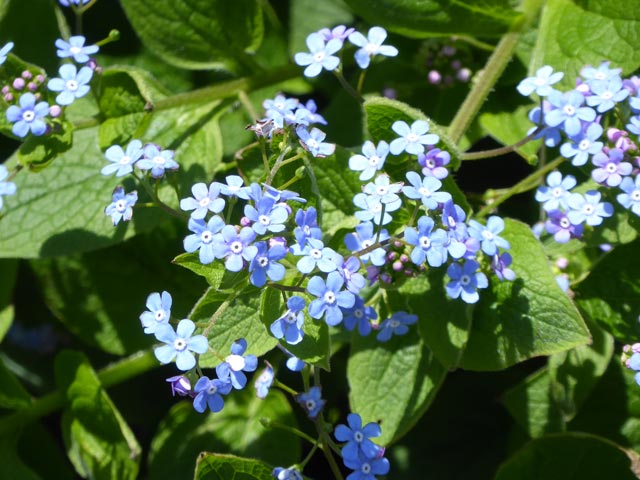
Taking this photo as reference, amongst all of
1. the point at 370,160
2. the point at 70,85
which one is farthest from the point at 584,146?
the point at 70,85

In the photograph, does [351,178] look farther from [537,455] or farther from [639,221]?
[537,455]

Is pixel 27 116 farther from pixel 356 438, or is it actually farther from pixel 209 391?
pixel 356 438

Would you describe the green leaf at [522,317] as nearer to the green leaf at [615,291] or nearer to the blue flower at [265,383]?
the green leaf at [615,291]

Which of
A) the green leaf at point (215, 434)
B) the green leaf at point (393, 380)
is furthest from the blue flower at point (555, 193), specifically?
the green leaf at point (215, 434)

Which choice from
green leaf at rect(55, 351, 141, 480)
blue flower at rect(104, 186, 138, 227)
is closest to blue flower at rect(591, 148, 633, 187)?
blue flower at rect(104, 186, 138, 227)

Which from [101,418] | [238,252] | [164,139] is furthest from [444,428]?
[238,252]

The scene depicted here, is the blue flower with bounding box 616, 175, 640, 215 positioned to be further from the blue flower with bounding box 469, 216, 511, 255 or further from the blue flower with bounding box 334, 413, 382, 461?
the blue flower with bounding box 334, 413, 382, 461
